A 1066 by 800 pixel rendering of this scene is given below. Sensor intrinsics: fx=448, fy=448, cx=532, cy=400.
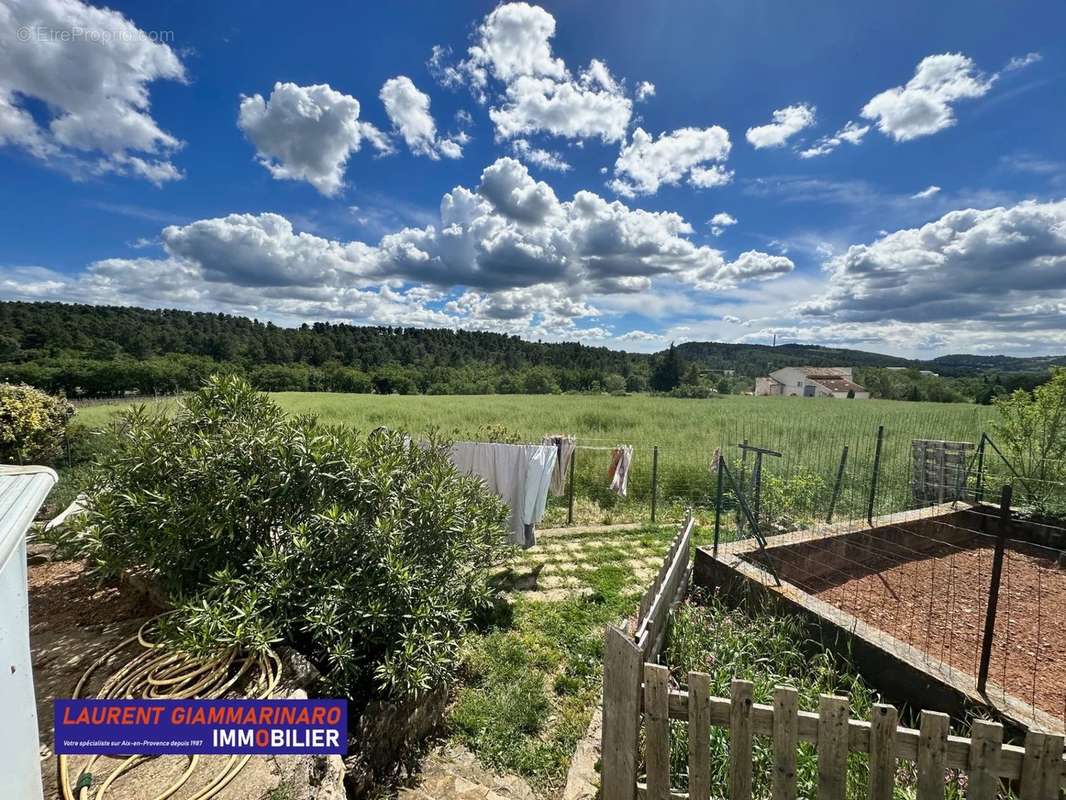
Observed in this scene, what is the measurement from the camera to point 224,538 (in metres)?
2.76

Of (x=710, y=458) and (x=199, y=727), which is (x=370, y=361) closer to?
(x=710, y=458)

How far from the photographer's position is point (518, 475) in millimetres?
5500

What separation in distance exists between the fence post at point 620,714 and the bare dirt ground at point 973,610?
8.14ft

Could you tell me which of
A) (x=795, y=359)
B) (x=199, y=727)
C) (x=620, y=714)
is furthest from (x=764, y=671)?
(x=795, y=359)

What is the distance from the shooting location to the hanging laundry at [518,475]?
17.8 feet

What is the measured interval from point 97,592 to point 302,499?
2.38 meters

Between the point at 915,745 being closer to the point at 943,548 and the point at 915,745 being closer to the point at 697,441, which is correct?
the point at 943,548

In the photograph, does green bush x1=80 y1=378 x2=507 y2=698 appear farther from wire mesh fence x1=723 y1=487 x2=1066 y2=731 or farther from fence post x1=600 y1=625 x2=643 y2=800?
wire mesh fence x1=723 y1=487 x2=1066 y2=731

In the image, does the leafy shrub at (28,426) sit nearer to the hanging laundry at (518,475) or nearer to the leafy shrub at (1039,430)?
the hanging laundry at (518,475)

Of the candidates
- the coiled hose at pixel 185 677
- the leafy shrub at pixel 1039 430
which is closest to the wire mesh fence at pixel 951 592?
the leafy shrub at pixel 1039 430

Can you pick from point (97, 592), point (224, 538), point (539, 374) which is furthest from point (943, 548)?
point (539, 374)

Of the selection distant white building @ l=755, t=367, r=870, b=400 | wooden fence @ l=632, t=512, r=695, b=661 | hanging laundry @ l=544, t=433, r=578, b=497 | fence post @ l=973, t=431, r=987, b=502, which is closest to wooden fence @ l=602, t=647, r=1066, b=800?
wooden fence @ l=632, t=512, r=695, b=661

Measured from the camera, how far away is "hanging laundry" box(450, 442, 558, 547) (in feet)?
17.8

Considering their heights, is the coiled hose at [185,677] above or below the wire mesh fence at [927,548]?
above
